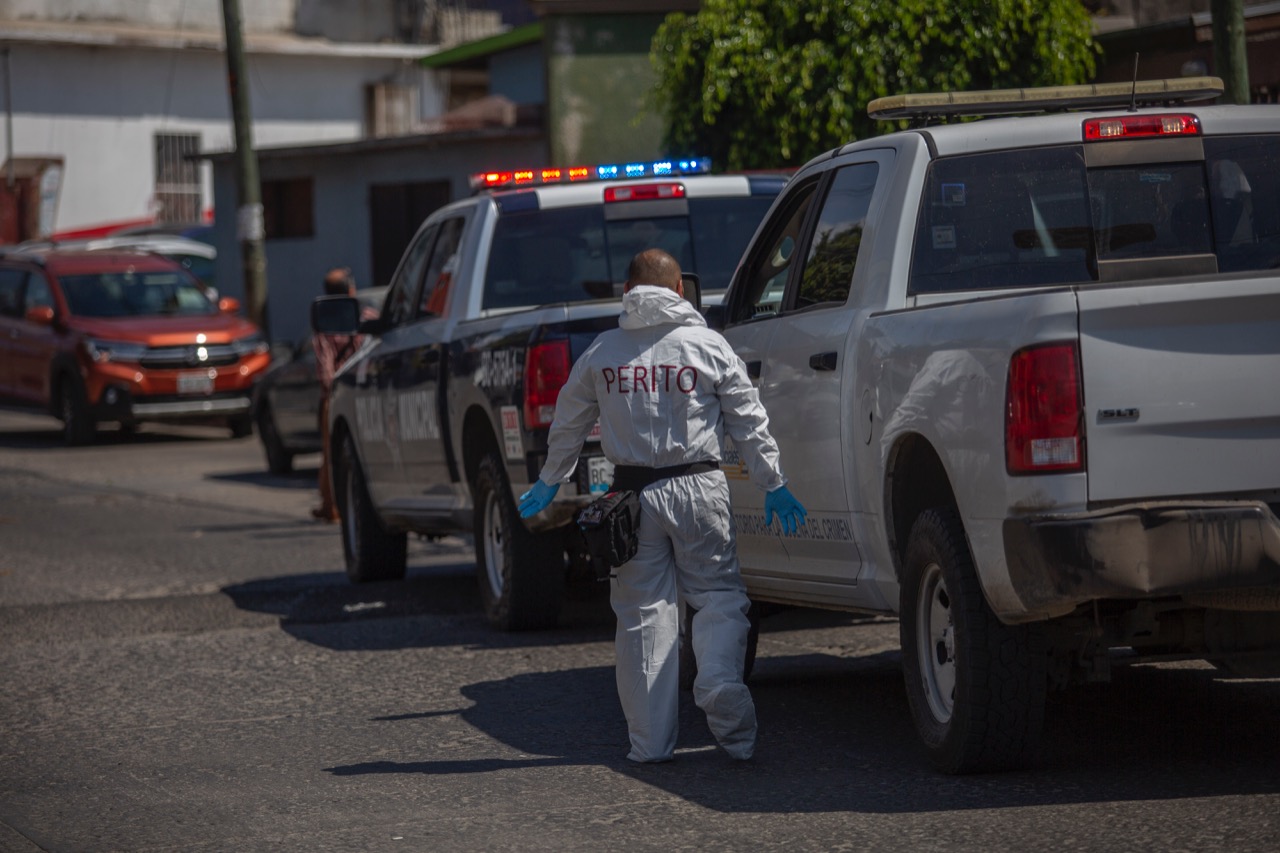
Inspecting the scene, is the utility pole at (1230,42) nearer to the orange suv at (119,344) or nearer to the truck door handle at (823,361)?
the truck door handle at (823,361)

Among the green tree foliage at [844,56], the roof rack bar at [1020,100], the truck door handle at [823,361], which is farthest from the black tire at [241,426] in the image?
the truck door handle at [823,361]

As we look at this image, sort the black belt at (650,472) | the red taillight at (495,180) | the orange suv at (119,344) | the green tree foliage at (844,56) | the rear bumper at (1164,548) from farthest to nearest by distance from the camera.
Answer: the orange suv at (119,344) → the green tree foliage at (844,56) → the red taillight at (495,180) → the black belt at (650,472) → the rear bumper at (1164,548)

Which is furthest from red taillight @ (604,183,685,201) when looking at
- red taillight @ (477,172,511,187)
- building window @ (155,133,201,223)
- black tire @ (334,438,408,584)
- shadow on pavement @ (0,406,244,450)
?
building window @ (155,133,201,223)

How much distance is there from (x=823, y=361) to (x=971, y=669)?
1.38 m

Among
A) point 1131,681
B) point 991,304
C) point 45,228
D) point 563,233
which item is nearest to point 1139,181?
point 991,304

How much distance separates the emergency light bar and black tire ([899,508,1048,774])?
14.8 feet

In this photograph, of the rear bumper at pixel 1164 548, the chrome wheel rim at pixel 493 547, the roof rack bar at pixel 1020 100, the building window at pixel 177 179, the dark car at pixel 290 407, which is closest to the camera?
the rear bumper at pixel 1164 548

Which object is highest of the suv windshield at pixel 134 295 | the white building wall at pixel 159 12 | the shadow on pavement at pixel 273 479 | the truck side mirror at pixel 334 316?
the white building wall at pixel 159 12

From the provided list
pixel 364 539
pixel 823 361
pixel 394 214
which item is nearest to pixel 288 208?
pixel 394 214

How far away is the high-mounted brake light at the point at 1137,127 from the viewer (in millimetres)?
6668

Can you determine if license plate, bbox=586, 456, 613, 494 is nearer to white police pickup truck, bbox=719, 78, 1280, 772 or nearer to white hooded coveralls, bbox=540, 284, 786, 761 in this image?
white police pickup truck, bbox=719, 78, 1280, 772

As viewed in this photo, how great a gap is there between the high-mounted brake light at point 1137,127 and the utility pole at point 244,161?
657 inches

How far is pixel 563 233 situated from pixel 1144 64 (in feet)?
23.8

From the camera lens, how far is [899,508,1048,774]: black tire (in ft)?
19.0
